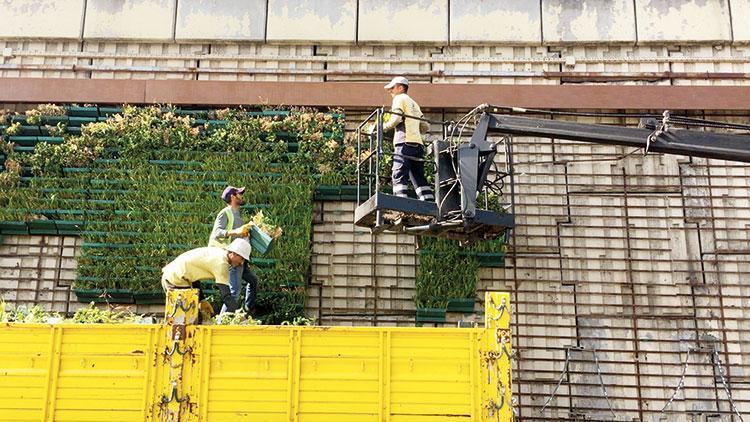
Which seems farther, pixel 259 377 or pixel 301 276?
pixel 301 276

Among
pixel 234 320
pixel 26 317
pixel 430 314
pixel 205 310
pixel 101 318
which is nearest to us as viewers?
pixel 234 320

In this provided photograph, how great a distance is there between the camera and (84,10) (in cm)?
1284

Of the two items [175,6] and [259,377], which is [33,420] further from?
[175,6]

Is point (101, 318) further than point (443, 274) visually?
No

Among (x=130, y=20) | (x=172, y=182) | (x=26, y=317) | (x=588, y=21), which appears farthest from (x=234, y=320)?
(x=588, y=21)

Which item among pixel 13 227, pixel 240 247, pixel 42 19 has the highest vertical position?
pixel 42 19

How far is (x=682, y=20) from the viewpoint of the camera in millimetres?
12734

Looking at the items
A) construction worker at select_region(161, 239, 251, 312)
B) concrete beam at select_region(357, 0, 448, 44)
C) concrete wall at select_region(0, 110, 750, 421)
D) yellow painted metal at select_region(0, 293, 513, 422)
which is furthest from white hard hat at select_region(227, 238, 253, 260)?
concrete beam at select_region(357, 0, 448, 44)

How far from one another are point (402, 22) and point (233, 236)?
215 inches

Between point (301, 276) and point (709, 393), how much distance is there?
6.44 metres

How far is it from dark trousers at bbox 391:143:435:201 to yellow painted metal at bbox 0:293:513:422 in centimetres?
262

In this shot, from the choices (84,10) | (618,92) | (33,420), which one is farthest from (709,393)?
(84,10)

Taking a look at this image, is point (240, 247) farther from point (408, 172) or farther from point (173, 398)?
point (173, 398)

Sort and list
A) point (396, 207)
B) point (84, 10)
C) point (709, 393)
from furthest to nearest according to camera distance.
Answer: point (84, 10) < point (709, 393) < point (396, 207)
